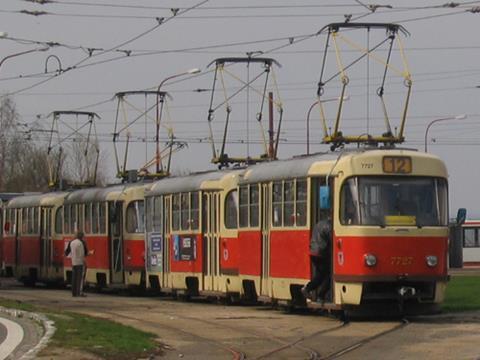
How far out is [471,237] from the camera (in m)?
75.8

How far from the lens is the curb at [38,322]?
16438 millimetres

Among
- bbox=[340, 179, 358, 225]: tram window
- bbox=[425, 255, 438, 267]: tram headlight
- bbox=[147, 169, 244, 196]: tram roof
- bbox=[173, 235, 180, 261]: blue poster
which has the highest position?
bbox=[147, 169, 244, 196]: tram roof

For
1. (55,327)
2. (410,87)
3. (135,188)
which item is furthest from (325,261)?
(135,188)

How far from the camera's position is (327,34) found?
26.4m

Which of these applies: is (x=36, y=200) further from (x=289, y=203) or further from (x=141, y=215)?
(x=289, y=203)

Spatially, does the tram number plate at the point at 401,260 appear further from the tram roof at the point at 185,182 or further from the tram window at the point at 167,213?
the tram window at the point at 167,213

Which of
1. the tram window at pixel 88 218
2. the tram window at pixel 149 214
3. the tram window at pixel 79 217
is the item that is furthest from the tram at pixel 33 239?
the tram window at pixel 149 214

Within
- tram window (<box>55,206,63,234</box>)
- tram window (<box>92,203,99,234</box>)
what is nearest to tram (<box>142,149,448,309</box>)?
tram window (<box>92,203,99,234</box>)

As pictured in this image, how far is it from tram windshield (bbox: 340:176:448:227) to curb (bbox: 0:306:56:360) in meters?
5.37

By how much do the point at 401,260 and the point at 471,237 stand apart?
54.3 metres

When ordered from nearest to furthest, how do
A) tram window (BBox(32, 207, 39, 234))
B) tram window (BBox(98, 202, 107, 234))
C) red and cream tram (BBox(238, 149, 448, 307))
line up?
red and cream tram (BBox(238, 149, 448, 307)), tram window (BBox(98, 202, 107, 234)), tram window (BBox(32, 207, 39, 234))

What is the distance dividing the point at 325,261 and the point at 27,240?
76.0 ft

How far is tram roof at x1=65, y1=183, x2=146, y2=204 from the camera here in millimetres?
37031

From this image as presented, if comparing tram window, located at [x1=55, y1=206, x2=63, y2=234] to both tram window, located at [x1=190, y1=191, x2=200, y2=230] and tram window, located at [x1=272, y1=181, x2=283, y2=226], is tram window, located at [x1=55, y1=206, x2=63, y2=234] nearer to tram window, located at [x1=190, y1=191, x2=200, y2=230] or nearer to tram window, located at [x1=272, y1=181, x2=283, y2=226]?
tram window, located at [x1=190, y1=191, x2=200, y2=230]
